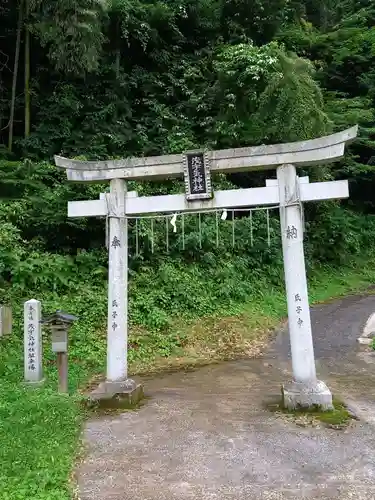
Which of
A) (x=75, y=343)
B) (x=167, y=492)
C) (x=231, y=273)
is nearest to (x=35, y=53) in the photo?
(x=231, y=273)

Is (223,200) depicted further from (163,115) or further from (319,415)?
(163,115)

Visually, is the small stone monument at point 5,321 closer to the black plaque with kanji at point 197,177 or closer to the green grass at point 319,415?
the black plaque with kanji at point 197,177

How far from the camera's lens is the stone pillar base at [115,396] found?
681cm

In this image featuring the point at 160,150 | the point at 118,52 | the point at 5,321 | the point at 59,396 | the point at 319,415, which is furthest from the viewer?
the point at 118,52

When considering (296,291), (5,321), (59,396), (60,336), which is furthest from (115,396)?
(296,291)

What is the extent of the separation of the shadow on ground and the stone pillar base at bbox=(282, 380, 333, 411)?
0.38m

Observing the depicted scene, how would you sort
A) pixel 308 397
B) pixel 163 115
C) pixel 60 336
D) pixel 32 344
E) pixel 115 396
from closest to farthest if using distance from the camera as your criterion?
pixel 308 397
pixel 115 396
pixel 60 336
pixel 32 344
pixel 163 115

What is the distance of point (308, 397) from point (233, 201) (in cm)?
303

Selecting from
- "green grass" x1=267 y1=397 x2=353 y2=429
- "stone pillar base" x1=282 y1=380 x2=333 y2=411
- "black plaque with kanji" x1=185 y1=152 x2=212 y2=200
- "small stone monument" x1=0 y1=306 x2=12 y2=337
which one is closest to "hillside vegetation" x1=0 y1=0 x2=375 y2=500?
"small stone monument" x1=0 y1=306 x2=12 y2=337

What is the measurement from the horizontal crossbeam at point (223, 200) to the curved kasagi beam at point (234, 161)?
35cm

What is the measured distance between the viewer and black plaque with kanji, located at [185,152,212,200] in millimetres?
6908

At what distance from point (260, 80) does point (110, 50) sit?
660cm

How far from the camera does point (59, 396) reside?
6.66 meters

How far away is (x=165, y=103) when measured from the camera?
18625 mm
